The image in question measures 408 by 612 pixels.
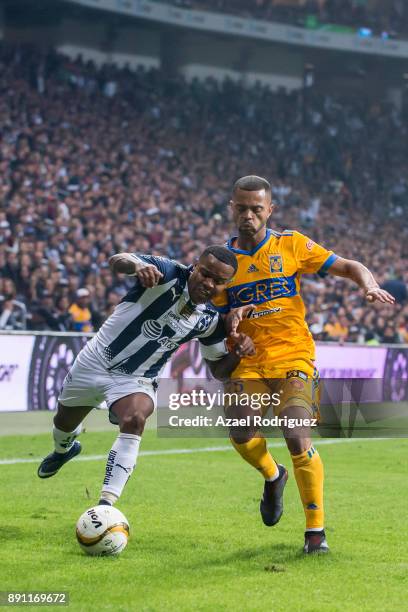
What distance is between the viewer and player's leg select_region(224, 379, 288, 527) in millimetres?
7023

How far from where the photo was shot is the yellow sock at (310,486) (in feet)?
21.4

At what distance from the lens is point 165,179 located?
2919 cm

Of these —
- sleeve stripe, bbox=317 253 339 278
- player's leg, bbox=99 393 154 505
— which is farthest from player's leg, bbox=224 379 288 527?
sleeve stripe, bbox=317 253 339 278

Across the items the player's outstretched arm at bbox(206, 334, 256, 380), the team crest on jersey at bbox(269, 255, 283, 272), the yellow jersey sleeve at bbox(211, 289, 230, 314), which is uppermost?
the team crest on jersey at bbox(269, 255, 283, 272)

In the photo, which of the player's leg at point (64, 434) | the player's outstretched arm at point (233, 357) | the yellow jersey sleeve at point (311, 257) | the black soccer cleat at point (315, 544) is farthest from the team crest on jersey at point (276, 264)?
the black soccer cleat at point (315, 544)

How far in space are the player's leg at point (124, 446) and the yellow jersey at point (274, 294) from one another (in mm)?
850

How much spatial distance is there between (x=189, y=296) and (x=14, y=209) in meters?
14.2

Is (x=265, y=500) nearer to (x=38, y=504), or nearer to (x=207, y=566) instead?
(x=207, y=566)

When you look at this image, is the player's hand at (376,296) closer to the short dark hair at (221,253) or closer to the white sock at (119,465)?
the short dark hair at (221,253)

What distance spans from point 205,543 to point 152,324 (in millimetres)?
1432

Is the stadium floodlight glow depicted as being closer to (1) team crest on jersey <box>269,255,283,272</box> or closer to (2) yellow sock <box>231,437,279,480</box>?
(1) team crest on jersey <box>269,255,283,272</box>

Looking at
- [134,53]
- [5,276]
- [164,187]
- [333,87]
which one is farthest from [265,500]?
[333,87]

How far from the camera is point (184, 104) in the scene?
3553 centimetres

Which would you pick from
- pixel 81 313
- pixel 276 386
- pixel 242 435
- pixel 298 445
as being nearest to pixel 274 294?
pixel 276 386
